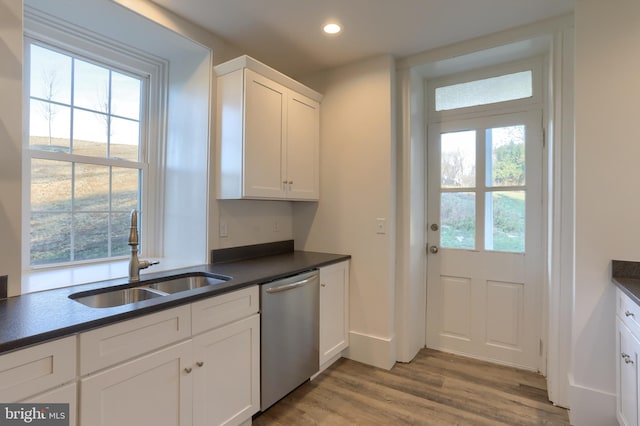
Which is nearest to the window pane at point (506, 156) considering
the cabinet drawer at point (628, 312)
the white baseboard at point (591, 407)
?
the cabinet drawer at point (628, 312)

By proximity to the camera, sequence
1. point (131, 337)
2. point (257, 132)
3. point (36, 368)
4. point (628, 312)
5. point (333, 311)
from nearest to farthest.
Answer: point (36, 368)
point (131, 337)
point (628, 312)
point (257, 132)
point (333, 311)

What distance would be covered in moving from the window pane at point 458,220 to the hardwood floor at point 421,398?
1.01 m

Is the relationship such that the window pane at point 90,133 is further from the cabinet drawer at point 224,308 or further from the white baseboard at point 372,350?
the white baseboard at point 372,350

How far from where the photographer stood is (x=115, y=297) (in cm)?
164

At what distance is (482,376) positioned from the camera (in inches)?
94.9

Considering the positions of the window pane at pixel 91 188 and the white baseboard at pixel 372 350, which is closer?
the window pane at pixel 91 188

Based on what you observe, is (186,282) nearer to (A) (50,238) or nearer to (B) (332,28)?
(A) (50,238)

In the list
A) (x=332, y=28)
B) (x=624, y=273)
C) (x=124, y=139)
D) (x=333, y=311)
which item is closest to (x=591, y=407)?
(x=624, y=273)

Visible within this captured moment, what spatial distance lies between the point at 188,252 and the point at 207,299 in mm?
876

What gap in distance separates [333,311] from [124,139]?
A: 79.1 inches

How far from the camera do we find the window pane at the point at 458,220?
271 centimetres

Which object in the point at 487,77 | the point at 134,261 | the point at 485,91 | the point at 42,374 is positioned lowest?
the point at 42,374

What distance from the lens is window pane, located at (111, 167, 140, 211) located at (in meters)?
2.18

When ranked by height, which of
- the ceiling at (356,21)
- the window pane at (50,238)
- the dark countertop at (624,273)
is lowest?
the dark countertop at (624,273)
